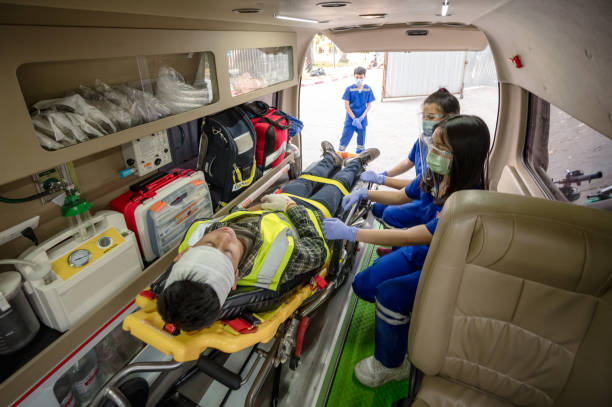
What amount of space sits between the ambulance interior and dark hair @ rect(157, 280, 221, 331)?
35 cm

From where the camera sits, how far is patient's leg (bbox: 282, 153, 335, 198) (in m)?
2.86

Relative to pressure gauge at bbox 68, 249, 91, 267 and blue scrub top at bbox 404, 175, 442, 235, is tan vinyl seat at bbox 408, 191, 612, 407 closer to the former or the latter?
blue scrub top at bbox 404, 175, 442, 235

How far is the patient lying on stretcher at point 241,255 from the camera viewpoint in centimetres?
127

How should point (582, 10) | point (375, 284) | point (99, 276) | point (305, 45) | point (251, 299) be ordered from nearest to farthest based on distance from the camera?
point (582, 10) < point (251, 299) < point (99, 276) < point (375, 284) < point (305, 45)

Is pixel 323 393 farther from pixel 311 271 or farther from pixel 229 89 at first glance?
pixel 229 89

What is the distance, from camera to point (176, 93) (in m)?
2.24

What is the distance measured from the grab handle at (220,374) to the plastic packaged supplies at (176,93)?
5.27ft

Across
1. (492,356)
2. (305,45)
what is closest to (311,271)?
(492,356)

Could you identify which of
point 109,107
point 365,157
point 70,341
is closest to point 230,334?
point 70,341

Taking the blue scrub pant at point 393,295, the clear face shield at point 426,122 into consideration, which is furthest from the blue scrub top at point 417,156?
the blue scrub pant at point 393,295

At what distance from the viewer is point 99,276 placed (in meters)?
1.78

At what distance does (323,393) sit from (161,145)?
2065 millimetres

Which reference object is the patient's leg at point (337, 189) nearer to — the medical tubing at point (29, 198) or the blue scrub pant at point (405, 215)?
the blue scrub pant at point (405, 215)

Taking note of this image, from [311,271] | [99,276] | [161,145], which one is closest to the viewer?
[99,276]
